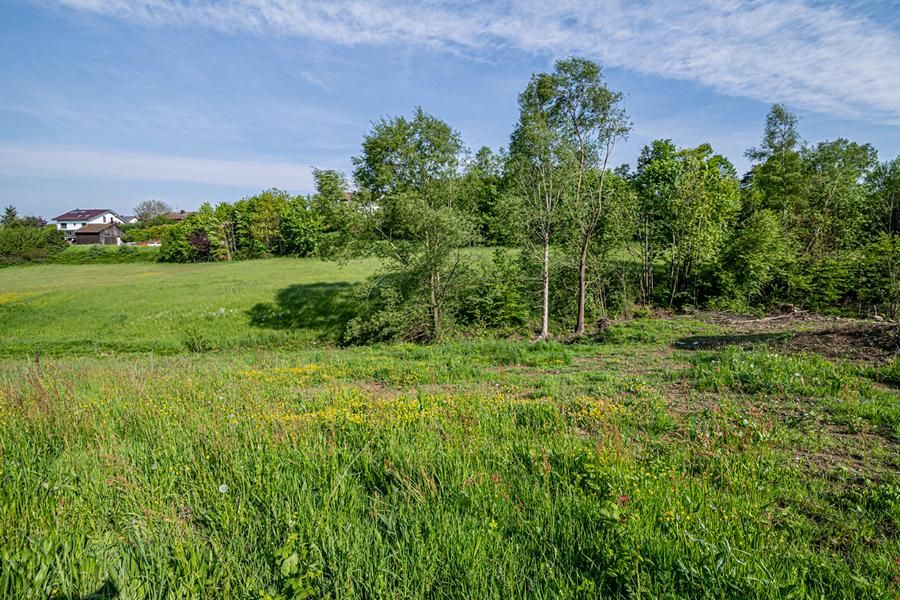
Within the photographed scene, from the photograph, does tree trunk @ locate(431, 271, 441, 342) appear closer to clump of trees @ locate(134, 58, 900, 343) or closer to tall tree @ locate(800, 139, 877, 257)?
clump of trees @ locate(134, 58, 900, 343)

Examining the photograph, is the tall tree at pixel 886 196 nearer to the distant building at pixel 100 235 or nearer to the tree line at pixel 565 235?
the tree line at pixel 565 235

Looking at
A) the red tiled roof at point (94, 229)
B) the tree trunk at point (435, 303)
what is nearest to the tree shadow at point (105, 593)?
the tree trunk at point (435, 303)

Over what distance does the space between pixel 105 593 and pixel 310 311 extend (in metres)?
26.2

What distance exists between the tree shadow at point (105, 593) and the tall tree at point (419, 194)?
59.1 feet

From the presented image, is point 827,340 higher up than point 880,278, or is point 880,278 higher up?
point 880,278

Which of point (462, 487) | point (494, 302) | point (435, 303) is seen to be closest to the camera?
point (462, 487)

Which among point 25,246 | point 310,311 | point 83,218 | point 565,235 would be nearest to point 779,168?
point 565,235

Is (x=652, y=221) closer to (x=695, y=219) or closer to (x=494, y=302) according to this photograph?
(x=695, y=219)

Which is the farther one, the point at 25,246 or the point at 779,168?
the point at 25,246

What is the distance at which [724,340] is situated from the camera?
12688 mm

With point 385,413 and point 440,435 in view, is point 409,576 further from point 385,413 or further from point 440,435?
point 385,413

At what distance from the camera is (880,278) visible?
20.0m

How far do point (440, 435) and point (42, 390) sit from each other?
7031 millimetres

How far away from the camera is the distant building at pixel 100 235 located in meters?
101
